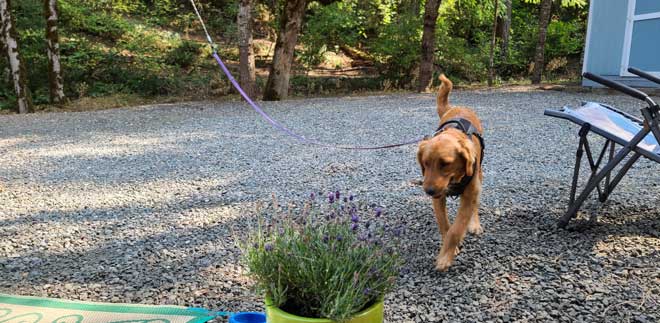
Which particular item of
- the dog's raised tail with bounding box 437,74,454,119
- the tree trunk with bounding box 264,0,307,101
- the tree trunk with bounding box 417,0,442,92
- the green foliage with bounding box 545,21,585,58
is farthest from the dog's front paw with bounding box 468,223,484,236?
the green foliage with bounding box 545,21,585,58

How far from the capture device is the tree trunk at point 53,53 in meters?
12.5

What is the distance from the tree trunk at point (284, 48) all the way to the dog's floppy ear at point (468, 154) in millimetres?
10156

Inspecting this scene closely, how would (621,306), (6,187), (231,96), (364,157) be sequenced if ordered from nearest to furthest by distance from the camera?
(621,306) → (6,187) → (364,157) → (231,96)

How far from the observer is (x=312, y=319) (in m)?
1.88

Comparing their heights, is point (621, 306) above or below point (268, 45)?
below

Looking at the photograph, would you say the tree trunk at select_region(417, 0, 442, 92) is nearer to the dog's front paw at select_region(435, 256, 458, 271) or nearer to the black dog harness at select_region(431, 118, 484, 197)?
the black dog harness at select_region(431, 118, 484, 197)

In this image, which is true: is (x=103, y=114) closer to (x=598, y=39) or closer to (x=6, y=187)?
(x=6, y=187)

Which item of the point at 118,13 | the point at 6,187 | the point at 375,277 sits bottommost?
the point at 6,187

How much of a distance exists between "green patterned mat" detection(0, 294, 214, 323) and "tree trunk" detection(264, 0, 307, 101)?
34.3ft

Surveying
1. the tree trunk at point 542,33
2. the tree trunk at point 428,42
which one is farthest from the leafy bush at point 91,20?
the tree trunk at point 542,33

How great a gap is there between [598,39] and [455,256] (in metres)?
10.2

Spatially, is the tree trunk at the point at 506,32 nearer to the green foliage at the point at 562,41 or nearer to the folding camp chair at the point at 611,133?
the green foliage at the point at 562,41

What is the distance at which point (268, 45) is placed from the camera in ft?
67.2

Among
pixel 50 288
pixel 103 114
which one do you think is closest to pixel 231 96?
pixel 103 114
